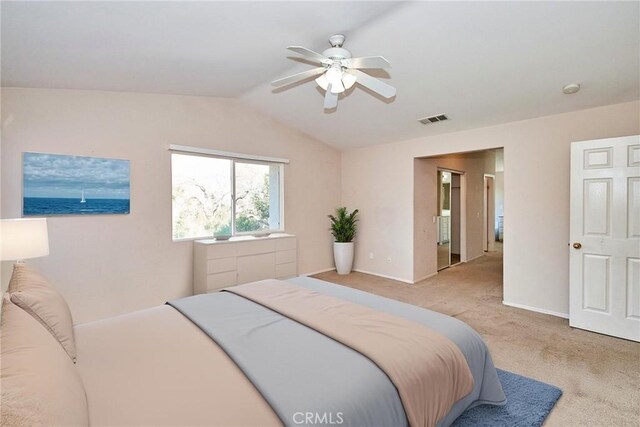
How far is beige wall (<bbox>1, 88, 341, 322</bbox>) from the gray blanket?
1804 mm

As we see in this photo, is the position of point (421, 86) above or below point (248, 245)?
above

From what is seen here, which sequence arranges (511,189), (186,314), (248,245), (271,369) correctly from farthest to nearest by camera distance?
1. (248,245)
2. (511,189)
3. (186,314)
4. (271,369)

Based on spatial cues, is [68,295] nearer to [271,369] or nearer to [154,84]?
[154,84]

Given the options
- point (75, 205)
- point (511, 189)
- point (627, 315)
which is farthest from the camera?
point (511, 189)

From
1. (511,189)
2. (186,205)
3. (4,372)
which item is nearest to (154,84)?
(186,205)

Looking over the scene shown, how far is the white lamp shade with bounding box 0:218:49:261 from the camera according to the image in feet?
6.42

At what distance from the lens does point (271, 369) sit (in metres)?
1.33

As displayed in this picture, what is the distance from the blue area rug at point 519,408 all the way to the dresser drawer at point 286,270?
311 cm

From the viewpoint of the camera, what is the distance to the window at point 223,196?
4.12 meters

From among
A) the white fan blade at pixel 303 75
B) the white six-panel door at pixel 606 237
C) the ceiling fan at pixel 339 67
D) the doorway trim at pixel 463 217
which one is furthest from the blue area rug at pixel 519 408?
the doorway trim at pixel 463 217

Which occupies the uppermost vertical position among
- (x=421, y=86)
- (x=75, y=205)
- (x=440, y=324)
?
(x=421, y=86)

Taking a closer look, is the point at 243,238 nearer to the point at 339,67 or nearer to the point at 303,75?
the point at 303,75

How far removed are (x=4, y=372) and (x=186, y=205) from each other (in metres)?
3.49

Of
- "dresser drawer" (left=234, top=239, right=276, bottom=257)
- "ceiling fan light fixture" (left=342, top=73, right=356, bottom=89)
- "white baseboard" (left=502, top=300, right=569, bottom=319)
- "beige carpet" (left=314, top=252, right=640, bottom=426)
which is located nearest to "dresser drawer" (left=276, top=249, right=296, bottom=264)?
"dresser drawer" (left=234, top=239, right=276, bottom=257)
